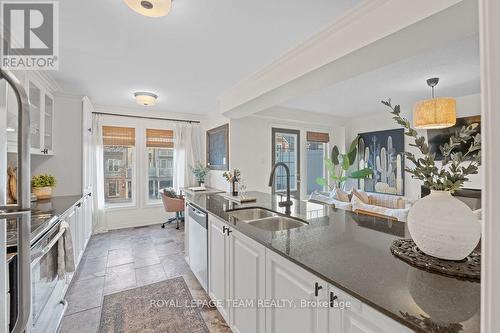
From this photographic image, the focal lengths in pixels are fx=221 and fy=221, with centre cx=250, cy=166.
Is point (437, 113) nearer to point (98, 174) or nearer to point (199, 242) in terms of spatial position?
point (199, 242)

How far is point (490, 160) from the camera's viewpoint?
424 mm

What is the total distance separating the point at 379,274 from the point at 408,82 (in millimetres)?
3237

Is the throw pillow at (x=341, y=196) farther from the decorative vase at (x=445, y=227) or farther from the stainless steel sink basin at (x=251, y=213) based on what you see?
the decorative vase at (x=445, y=227)

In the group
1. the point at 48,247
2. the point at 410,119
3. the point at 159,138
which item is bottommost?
the point at 48,247

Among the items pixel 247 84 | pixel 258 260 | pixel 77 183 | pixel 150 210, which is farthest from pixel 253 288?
pixel 150 210

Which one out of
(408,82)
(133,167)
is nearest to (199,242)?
(133,167)

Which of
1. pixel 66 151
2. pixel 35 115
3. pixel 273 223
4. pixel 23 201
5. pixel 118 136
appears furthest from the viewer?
pixel 118 136

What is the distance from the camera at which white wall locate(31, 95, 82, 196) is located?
10.3 ft

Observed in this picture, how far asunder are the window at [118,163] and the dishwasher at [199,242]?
2.75m

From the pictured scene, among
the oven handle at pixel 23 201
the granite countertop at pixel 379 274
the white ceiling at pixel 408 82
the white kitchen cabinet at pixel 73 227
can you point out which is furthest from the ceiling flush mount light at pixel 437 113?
the white kitchen cabinet at pixel 73 227

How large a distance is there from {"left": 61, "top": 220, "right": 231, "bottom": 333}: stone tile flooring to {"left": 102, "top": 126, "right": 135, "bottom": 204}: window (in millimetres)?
808

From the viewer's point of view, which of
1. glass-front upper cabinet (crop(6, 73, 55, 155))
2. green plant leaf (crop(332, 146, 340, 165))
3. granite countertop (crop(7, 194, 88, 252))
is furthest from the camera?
green plant leaf (crop(332, 146, 340, 165))

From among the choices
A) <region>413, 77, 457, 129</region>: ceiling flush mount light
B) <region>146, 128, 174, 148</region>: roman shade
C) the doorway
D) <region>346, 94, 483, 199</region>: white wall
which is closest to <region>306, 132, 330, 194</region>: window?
the doorway

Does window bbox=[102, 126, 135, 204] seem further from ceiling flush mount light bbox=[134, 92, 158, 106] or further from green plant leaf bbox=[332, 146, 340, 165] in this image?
green plant leaf bbox=[332, 146, 340, 165]
